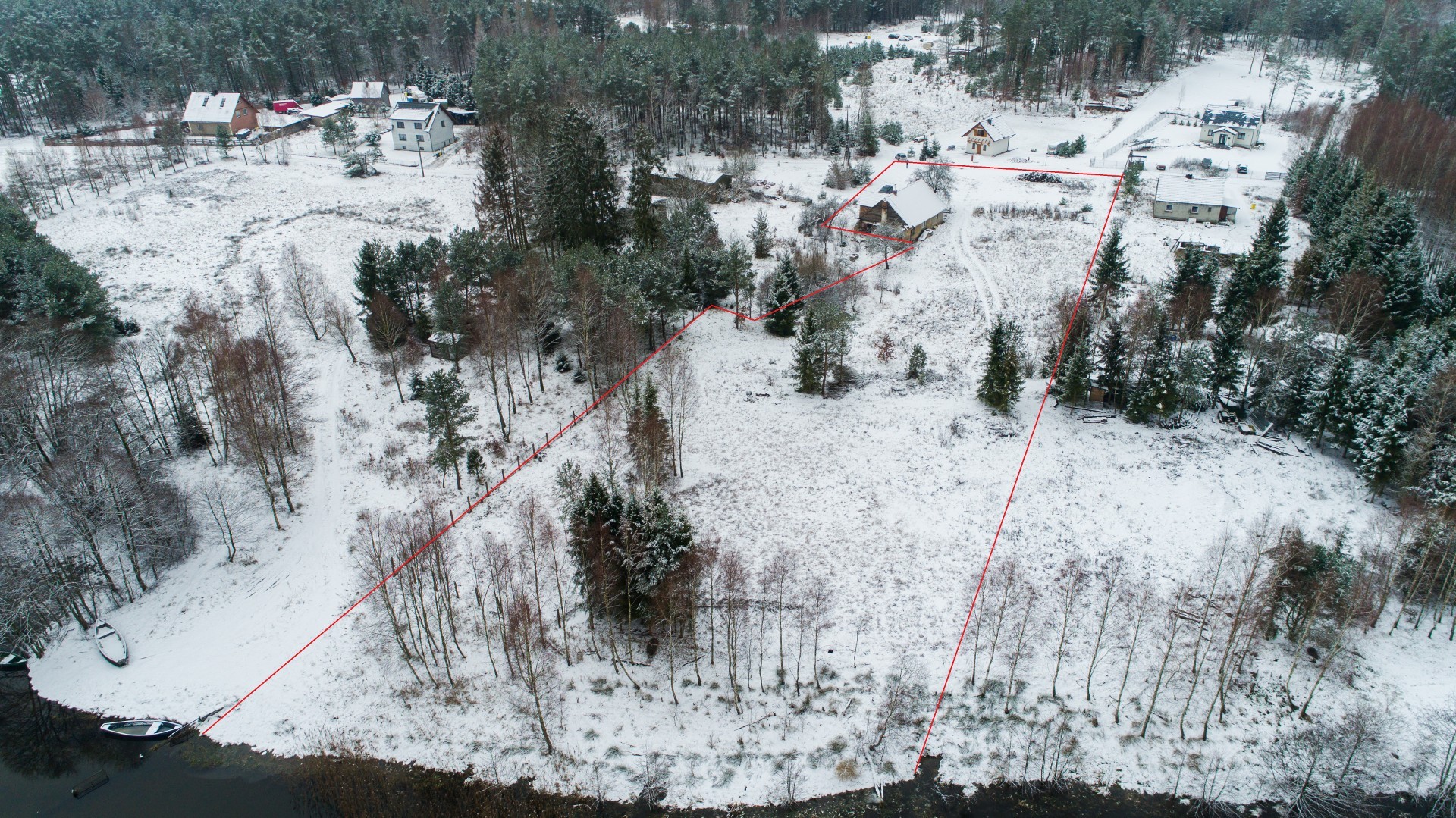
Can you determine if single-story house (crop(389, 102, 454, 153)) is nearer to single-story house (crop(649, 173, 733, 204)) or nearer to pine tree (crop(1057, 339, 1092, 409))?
single-story house (crop(649, 173, 733, 204))

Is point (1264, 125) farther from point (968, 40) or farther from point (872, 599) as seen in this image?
point (872, 599)

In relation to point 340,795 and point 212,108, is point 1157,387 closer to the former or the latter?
point 340,795

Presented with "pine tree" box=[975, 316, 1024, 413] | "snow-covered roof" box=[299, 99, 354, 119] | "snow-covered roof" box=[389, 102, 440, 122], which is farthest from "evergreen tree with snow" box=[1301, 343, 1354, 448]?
"snow-covered roof" box=[299, 99, 354, 119]

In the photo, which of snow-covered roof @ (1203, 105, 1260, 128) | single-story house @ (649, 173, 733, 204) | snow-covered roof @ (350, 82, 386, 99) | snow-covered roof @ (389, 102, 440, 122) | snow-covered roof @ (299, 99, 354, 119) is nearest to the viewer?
single-story house @ (649, 173, 733, 204)

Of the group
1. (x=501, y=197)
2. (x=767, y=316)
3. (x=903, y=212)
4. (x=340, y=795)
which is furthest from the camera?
(x=903, y=212)

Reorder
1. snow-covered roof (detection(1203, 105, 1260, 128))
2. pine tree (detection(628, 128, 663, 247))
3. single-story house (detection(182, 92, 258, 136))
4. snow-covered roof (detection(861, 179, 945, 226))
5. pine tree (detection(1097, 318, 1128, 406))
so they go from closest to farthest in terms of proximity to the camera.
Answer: pine tree (detection(1097, 318, 1128, 406)), pine tree (detection(628, 128, 663, 247)), snow-covered roof (detection(861, 179, 945, 226)), snow-covered roof (detection(1203, 105, 1260, 128)), single-story house (detection(182, 92, 258, 136))

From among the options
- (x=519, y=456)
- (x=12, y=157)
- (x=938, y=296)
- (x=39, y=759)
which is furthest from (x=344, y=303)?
(x=12, y=157)

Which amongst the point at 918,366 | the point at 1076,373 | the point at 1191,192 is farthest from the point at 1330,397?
the point at 1191,192

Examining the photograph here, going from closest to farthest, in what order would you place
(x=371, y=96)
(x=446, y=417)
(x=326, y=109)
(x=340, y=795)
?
(x=340, y=795) → (x=446, y=417) → (x=326, y=109) → (x=371, y=96)
